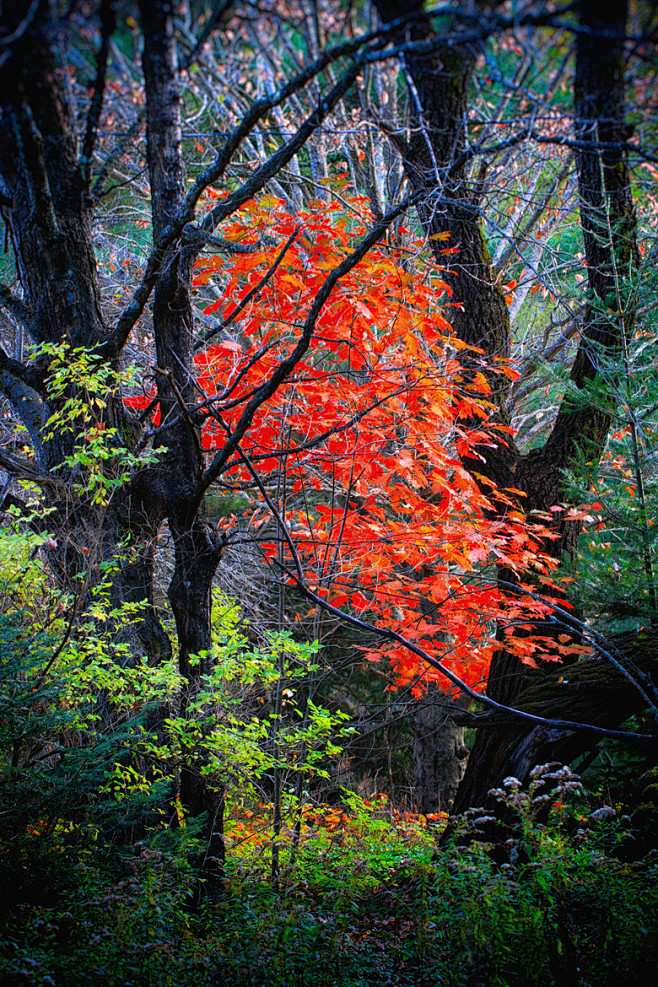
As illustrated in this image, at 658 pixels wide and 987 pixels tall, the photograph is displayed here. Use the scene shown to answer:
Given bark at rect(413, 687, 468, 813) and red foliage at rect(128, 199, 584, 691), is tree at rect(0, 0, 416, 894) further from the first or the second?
bark at rect(413, 687, 468, 813)

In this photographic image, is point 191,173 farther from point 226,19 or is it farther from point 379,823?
point 379,823

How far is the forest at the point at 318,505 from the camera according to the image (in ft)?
7.95

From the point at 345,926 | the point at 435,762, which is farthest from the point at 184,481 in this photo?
the point at 435,762

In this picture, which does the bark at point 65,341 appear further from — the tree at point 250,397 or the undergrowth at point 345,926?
the undergrowth at point 345,926

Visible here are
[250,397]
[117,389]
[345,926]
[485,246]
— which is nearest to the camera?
[345,926]

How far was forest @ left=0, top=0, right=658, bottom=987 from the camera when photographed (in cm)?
242

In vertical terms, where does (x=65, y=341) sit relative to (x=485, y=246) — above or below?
below

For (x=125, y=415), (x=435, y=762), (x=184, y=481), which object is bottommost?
(x=435, y=762)

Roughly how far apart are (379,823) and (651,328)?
438 cm

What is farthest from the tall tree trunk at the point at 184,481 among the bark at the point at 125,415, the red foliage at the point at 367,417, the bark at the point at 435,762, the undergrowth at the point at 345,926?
the bark at the point at 435,762

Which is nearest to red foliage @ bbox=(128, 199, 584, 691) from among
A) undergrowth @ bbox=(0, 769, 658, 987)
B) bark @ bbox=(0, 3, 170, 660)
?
bark @ bbox=(0, 3, 170, 660)

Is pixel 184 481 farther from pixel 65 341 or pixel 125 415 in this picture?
pixel 65 341

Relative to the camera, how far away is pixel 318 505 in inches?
178

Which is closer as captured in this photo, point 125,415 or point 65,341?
point 65,341
